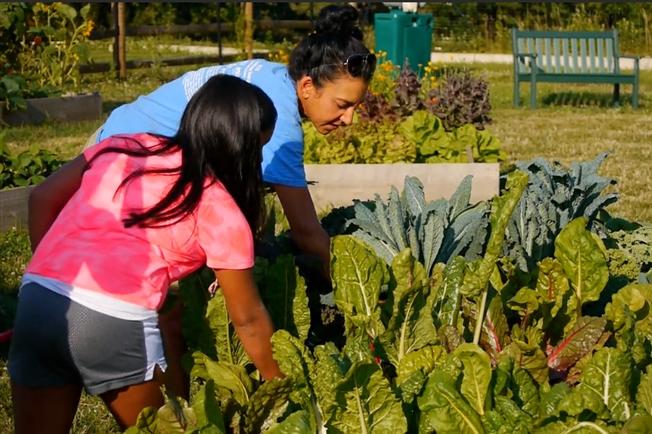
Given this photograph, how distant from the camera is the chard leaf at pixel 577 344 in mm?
2885

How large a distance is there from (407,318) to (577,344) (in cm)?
50

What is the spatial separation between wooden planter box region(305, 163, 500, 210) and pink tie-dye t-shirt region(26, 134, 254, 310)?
12.0 feet

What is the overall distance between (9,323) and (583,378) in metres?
2.96

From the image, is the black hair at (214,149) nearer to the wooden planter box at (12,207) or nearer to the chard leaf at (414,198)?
the chard leaf at (414,198)

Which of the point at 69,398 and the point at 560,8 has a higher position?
the point at 560,8

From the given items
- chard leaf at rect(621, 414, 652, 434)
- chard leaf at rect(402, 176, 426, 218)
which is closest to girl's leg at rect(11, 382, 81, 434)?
chard leaf at rect(621, 414, 652, 434)

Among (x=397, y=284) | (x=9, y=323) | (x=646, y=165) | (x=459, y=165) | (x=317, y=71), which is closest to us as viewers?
(x=397, y=284)

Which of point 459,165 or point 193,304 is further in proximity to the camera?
point 459,165

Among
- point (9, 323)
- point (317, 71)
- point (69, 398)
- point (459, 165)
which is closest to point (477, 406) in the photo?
point (69, 398)

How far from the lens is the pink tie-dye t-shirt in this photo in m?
2.54

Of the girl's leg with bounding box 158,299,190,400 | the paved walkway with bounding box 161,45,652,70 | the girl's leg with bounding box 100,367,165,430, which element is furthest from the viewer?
the paved walkway with bounding box 161,45,652,70

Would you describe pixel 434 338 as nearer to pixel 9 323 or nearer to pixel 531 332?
pixel 531 332

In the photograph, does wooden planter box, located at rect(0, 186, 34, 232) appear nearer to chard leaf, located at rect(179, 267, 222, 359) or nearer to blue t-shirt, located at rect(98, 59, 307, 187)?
blue t-shirt, located at rect(98, 59, 307, 187)

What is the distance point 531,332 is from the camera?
9.78ft
